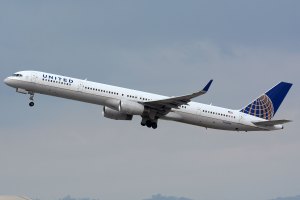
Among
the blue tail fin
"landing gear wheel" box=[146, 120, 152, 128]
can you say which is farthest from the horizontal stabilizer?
"landing gear wheel" box=[146, 120, 152, 128]

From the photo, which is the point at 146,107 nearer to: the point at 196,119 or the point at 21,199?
the point at 196,119

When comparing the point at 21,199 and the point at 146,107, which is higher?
the point at 146,107

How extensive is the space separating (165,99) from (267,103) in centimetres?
1884

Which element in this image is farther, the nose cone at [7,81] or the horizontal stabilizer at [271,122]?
the horizontal stabilizer at [271,122]

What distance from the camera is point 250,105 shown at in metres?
89.9

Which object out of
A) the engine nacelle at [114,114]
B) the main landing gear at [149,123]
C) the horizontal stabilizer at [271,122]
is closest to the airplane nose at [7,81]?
the engine nacelle at [114,114]

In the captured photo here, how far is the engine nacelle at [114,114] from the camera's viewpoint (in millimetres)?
82688

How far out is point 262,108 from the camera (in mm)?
90688

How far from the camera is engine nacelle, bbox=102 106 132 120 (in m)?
82.7

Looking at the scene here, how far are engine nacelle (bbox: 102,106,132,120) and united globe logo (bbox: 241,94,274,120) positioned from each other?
51.9 feet

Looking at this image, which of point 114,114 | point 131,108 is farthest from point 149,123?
point 131,108

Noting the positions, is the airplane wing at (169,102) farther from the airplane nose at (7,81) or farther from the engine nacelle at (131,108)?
the airplane nose at (7,81)

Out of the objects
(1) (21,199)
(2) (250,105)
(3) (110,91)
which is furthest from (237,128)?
(1) (21,199)

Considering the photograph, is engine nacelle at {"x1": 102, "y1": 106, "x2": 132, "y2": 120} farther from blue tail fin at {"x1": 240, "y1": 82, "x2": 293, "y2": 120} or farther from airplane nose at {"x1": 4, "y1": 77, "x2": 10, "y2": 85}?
blue tail fin at {"x1": 240, "y1": 82, "x2": 293, "y2": 120}
